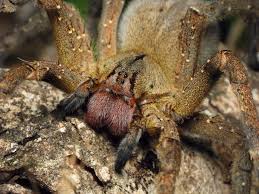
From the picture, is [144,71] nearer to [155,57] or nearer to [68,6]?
[155,57]

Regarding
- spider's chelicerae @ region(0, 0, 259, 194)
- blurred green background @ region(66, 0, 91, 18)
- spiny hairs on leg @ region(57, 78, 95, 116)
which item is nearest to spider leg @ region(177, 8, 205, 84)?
spider's chelicerae @ region(0, 0, 259, 194)

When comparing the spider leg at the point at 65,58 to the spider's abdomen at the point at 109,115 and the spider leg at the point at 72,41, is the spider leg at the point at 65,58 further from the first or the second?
the spider's abdomen at the point at 109,115

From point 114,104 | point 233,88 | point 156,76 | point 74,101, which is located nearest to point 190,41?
point 156,76

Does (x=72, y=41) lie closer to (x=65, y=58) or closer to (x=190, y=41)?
(x=65, y=58)

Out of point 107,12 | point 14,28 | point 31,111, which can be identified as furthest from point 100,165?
point 14,28

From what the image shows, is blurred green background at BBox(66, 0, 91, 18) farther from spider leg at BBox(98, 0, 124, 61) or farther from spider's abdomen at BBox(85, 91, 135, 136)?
spider's abdomen at BBox(85, 91, 135, 136)

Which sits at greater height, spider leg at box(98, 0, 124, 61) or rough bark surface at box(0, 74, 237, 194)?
spider leg at box(98, 0, 124, 61)

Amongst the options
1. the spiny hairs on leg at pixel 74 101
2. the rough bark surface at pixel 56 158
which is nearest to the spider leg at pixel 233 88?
the rough bark surface at pixel 56 158
